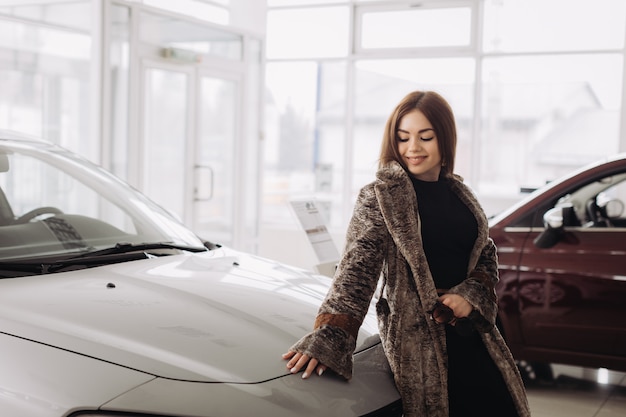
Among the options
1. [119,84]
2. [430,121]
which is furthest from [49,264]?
[119,84]

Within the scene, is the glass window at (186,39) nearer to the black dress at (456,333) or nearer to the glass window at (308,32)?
the glass window at (308,32)

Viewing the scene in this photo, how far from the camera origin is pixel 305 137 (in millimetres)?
10086

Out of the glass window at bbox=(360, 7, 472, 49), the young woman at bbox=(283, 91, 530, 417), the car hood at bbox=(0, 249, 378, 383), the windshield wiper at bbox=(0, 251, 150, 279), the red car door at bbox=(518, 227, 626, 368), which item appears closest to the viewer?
the car hood at bbox=(0, 249, 378, 383)

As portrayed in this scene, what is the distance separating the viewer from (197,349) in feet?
5.84

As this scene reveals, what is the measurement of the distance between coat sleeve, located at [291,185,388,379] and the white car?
0.07 metres

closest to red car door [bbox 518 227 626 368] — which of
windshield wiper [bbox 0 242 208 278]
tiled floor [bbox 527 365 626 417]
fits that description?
tiled floor [bbox 527 365 626 417]

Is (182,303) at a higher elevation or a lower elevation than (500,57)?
lower

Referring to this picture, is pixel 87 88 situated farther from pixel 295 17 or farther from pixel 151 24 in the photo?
pixel 295 17

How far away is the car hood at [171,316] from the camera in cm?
173

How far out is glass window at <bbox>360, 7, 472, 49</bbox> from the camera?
29.3ft

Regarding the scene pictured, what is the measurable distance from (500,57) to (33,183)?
6.47m

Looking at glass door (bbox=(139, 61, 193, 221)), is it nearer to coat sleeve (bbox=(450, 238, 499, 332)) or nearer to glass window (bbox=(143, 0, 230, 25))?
glass window (bbox=(143, 0, 230, 25))

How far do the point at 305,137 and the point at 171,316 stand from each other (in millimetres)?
8236

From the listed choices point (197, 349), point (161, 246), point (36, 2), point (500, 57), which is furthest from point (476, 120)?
point (197, 349)
